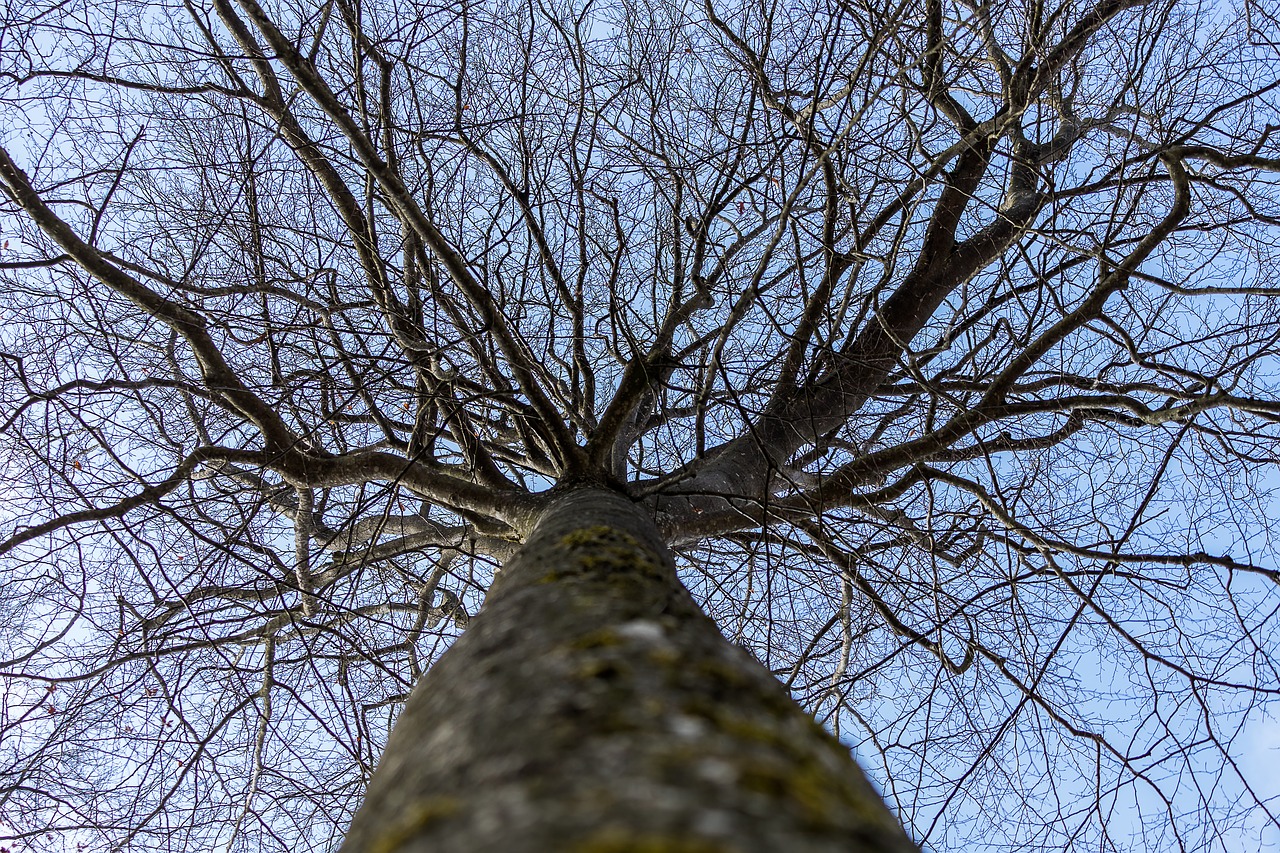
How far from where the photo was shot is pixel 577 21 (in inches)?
125

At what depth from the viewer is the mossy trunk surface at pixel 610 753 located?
0.50 m

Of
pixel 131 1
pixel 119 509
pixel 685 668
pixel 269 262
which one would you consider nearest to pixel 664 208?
pixel 269 262

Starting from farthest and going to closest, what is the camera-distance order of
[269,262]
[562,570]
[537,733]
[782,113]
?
[269,262], [782,113], [562,570], [537,733]

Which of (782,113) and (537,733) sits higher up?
(782,113)

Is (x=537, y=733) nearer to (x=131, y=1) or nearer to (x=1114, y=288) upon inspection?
(x=1114, y=288)

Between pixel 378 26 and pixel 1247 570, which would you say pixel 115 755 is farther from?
pixel 1247 570

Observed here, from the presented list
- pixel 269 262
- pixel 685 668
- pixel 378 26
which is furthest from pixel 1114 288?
pixel 269 262

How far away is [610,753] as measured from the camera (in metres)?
0.60

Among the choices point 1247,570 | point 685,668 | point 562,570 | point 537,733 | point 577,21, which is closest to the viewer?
point 537,733

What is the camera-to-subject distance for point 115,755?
3307 millimetres

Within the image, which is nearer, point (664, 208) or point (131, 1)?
point (131, 1)

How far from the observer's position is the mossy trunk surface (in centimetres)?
50

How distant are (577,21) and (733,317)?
1.56 metres

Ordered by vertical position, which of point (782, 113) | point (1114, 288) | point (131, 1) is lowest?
point (1114, 288)
